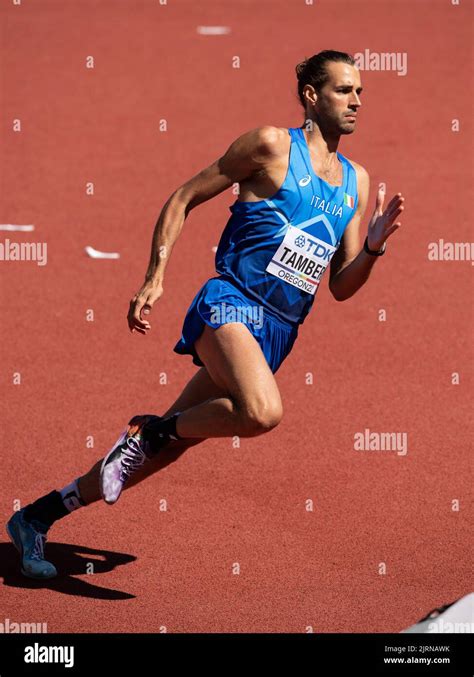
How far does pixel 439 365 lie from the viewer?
28.0ft

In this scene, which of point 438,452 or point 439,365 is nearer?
point 438,452

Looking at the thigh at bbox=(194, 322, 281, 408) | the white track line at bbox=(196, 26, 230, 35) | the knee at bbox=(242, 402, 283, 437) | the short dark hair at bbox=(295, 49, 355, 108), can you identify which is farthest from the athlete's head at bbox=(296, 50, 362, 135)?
the white track line at bbox=(196, 26, 230, 35)

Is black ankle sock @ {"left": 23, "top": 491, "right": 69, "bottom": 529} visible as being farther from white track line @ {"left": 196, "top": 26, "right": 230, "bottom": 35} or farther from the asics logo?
white track line @ {"left": 196, "top": 26, "right": 230, "bottom": 35}

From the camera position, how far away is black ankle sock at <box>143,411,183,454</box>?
563 cm

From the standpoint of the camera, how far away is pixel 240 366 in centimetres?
533

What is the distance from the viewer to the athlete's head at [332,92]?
5.68m

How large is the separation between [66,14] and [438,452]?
44.0ft

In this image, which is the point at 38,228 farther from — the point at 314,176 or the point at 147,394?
the point at 314,176

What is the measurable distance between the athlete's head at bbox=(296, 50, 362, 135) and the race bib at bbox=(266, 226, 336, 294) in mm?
524

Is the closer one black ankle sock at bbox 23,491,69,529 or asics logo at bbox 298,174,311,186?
asics logo at bbox 298,174,311,186

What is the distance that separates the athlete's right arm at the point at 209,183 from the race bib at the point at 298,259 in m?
0.34

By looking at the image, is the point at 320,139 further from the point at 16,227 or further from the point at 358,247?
the point at 16,227

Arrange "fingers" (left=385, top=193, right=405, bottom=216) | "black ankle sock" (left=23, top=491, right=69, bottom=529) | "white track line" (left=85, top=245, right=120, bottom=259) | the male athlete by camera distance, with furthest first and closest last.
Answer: "white track line" (left=85, top=245, right=120, bottom=259), "black ankle sock" (left=23, top=491, right=69, bottom=529), "fingers" (left=385, top=193, right=405, bottom=216), the male athlete
